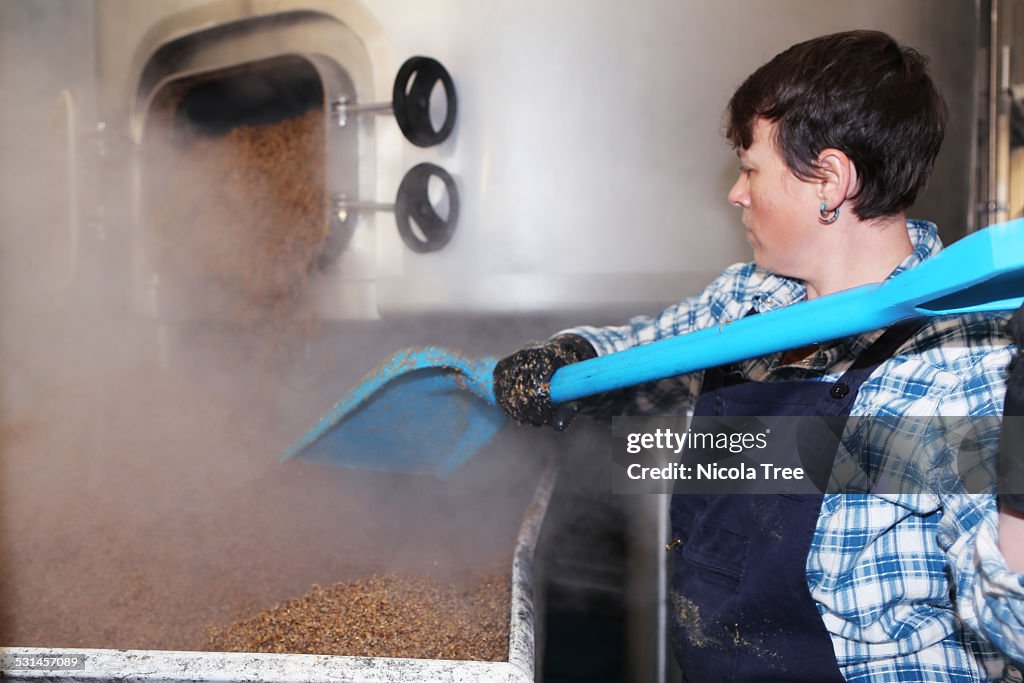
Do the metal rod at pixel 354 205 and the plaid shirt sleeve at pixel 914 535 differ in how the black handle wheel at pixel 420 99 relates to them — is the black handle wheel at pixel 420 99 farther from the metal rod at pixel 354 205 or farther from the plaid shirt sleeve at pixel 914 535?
the plaid shirt sleeve at pixel 914 535

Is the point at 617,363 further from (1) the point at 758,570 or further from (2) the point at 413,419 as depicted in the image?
(2) the point at 413,419

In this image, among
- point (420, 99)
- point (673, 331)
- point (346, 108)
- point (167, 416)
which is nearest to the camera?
point (673, 331)

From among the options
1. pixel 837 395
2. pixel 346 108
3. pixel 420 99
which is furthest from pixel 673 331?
pixel 346 108

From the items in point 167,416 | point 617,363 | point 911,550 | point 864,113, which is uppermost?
point 864,113

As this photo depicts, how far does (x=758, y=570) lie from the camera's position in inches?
37.3

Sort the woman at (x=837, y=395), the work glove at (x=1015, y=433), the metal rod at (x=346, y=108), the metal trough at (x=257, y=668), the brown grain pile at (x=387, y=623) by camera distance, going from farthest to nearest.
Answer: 1. the metal rod at (x=346, y=108)
2. the brown grain pile at (x=387, y=623)
3. the woman at (x=837, y=395)
4. the metal trough at (x=257, y=668)
5. the work glove at (x=1015, y=433)

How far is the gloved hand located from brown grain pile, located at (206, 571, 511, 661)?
10.4 inches

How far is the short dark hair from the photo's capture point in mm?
959

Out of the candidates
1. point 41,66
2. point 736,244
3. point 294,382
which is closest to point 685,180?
point 736,244

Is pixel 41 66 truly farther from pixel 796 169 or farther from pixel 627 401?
pixel 796 169

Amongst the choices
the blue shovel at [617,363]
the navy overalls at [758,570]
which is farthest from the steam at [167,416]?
the navy overalls at [758,570]

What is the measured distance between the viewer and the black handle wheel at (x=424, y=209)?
1569 mm

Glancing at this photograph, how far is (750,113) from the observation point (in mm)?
1037

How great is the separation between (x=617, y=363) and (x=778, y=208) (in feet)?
0.99
